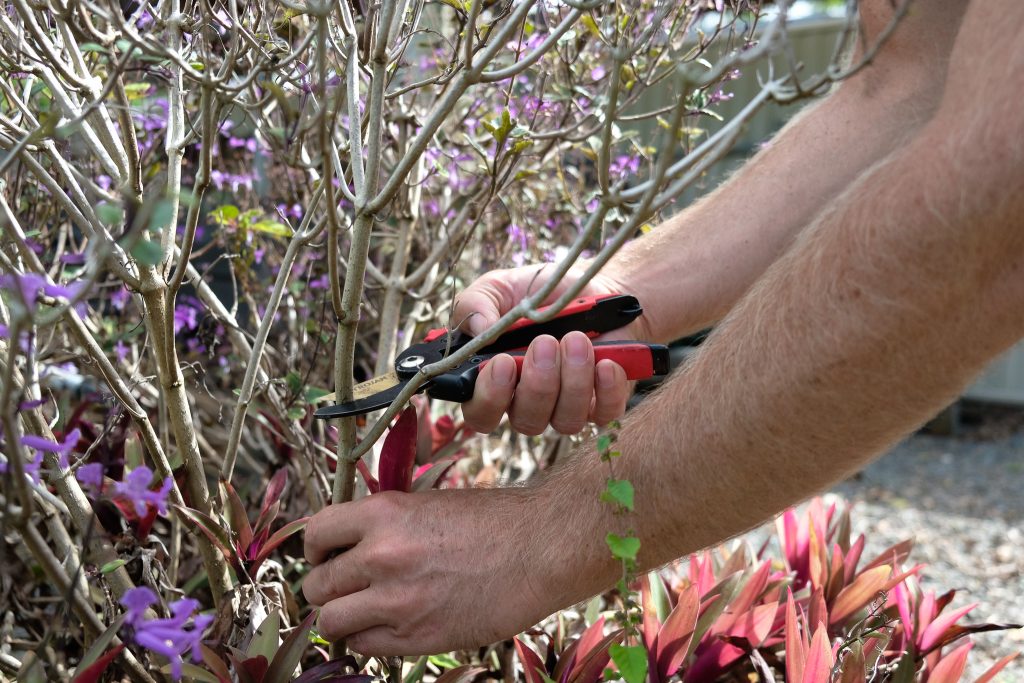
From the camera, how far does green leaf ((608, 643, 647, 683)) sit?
0.99 meters

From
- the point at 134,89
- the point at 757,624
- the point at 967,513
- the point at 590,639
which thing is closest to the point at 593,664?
the point at 590,639

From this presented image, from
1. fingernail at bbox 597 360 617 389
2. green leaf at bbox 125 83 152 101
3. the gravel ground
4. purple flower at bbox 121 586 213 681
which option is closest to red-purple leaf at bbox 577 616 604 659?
fingernail at bbox 597 360 617 389

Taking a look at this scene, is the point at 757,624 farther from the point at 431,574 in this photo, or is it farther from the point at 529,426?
the point at 431,574

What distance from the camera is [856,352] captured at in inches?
40.3

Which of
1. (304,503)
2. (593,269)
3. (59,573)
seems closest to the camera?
(593,269)

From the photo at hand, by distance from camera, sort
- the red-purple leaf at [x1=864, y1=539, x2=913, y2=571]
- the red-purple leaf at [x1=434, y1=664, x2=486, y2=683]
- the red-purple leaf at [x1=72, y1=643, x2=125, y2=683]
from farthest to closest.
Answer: the red-purple leaf at [x1=864, y1=539, x2=913, y2=571] < the red-purple leaf at [x1=434, y1=664, x2=486, y2=683] < the red-purple leaf at [x1=72, y1=643, x2=125, y2=683]

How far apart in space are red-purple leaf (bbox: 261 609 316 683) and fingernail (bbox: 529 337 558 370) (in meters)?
0.49

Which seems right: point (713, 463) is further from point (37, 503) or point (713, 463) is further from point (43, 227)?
point (43, 227)

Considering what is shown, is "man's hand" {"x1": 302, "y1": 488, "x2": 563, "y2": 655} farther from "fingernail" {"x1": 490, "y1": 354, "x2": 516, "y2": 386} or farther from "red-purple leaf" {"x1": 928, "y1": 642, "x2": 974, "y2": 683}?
"red-purple leaf" {"x1": 928, "y1": 642, "x2": 974, "y2": 683}

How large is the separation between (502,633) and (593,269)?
520 millimetres

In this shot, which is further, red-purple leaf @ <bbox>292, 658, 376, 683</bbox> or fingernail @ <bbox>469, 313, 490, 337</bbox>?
fingernail @ <bbox>469, 313, 490, 337</bbox>

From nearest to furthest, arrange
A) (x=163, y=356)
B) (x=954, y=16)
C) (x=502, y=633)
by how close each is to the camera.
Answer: (x=502, y=633)
(x=163, y=356)
(x=954, y=16)

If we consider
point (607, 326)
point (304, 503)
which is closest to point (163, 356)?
point (607, 326)

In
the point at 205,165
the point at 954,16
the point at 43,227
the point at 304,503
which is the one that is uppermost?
the point at 954,16
